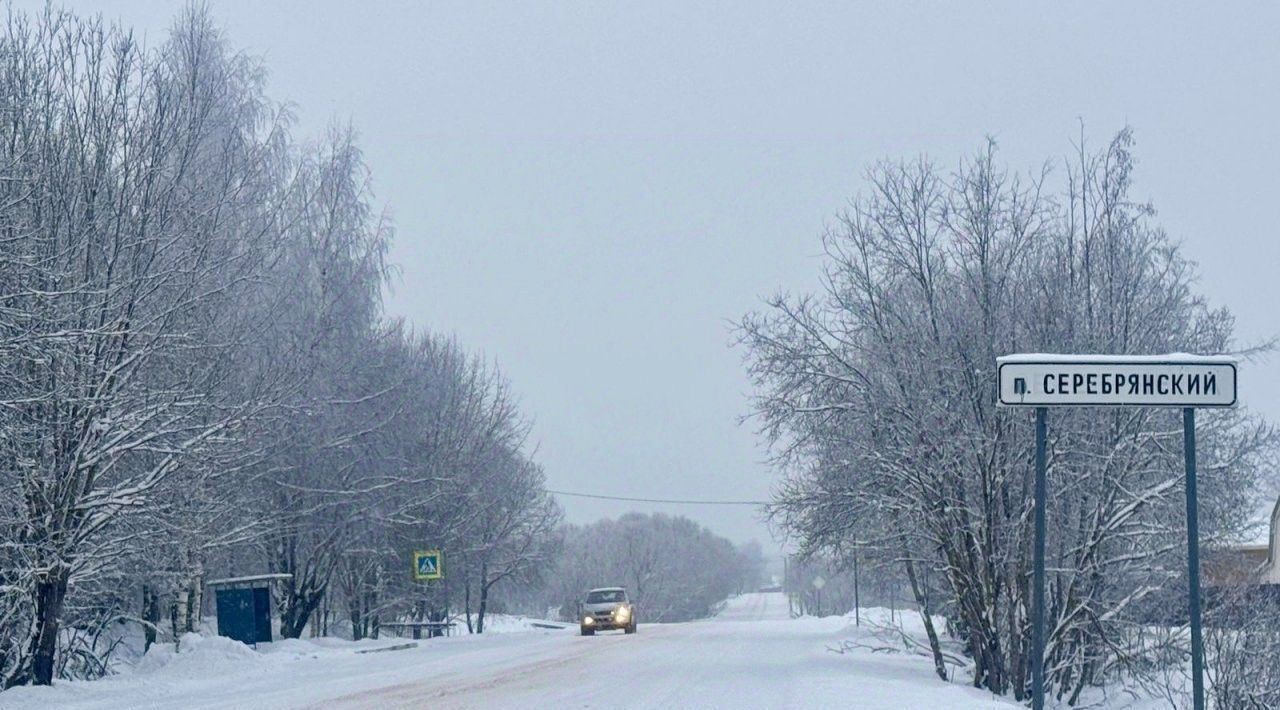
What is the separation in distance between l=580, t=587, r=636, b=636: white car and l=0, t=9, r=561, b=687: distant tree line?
27.3ft

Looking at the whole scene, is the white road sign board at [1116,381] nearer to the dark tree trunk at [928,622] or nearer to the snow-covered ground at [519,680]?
the snow-covered ground at [519,680]

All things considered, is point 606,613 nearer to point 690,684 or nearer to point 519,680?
point 519,680

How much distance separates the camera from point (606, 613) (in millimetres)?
46125

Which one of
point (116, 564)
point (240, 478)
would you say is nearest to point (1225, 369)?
point (116, 564)

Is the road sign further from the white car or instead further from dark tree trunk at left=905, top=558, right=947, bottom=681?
dark tree trunk at left=905, top=558, right=947, bottom=681

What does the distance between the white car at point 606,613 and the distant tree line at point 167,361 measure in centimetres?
833

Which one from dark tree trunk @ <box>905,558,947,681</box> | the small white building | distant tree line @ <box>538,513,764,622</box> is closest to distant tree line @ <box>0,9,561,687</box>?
dark tree trunk @ <box>905,558,947,681</box>

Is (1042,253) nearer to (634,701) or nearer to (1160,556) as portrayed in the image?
(1160,556)

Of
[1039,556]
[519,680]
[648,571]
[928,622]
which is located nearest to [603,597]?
[928,622]

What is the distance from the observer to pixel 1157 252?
21.7m

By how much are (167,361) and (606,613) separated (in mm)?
24424

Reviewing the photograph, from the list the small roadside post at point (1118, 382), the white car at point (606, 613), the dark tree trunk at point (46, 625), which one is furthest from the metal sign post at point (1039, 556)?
the white car at point (606, 613)

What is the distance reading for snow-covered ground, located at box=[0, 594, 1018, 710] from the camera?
1700 cm

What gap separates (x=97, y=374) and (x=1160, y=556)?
16.0m
